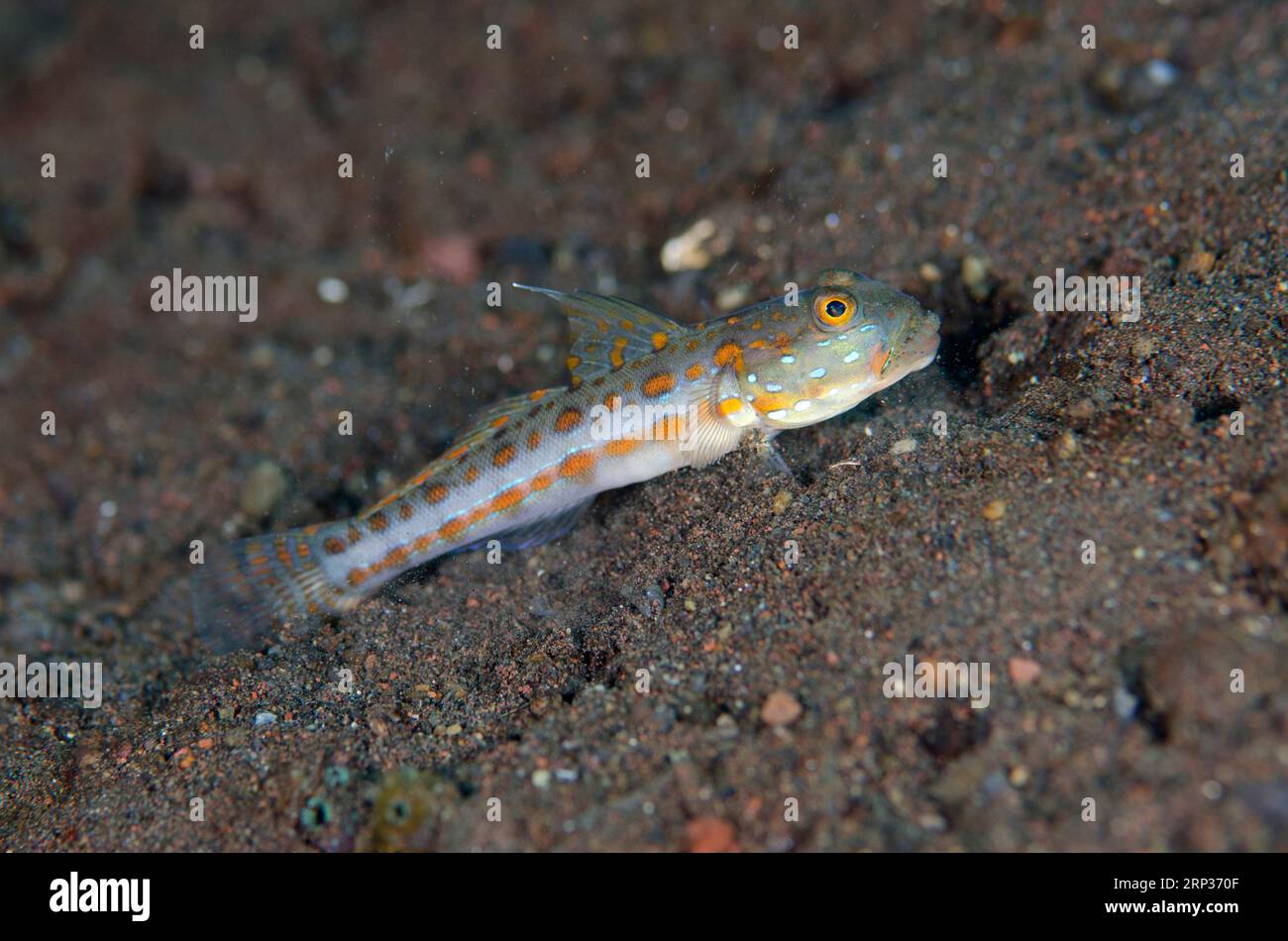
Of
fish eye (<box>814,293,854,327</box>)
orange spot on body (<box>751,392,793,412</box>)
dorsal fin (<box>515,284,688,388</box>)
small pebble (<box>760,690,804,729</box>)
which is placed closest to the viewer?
small pebble (<box>760,690,804,729</box>)

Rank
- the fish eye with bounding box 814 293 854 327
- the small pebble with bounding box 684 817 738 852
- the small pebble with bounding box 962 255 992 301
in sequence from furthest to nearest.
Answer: the small pebble with bounding box 962 255 992 301 → the fish eye with bounding box 814 293 854 327 → the small pebble with bounding box 684 817 738 852

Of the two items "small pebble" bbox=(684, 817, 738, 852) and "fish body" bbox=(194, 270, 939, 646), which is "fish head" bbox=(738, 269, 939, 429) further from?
"small pebble" bbox=(684, 817, 738, 852)

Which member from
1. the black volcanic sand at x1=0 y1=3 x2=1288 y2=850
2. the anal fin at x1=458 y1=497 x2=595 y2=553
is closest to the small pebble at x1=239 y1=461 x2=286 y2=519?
the black volcanic sand at x1=0 y1=3 x2=1288 y2=850

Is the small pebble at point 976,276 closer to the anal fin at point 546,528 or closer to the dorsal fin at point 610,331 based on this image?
the dorsal fin at point 610,331

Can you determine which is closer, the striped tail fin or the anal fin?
the striped tail fin

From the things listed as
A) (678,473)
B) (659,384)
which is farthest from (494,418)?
(678,473)
